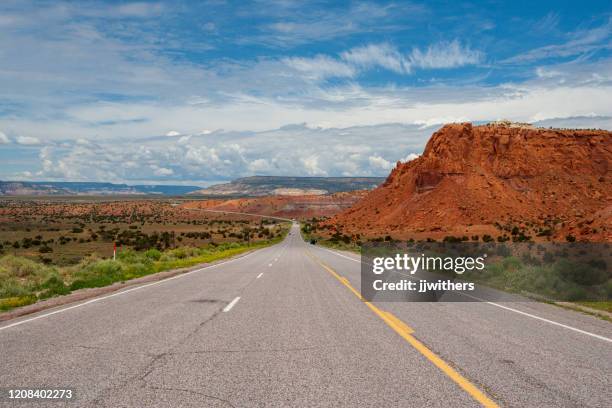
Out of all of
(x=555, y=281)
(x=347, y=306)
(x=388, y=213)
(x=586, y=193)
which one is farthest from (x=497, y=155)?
(x=347, y=306)

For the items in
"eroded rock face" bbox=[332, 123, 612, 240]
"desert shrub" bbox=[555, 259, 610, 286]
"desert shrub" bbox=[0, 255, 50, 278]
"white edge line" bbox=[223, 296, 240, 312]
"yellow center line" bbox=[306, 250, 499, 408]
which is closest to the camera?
"yellow center line" bbox=[306, 250, 499, 408]

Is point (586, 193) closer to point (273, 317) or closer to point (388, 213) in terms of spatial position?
point (388, 213)

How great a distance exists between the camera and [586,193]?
7756 cm

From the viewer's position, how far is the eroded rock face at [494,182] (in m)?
71.1

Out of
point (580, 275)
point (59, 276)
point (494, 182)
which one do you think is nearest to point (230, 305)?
point (580, 275)

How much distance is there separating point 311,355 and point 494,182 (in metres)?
76.2

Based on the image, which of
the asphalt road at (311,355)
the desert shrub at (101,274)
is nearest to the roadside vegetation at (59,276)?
the desert shrub at (101,274)

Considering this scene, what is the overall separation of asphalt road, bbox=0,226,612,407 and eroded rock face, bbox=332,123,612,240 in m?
57.2

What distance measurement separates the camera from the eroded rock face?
233 feet

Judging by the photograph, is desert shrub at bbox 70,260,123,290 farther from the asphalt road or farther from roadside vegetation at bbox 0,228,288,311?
the asphalt road

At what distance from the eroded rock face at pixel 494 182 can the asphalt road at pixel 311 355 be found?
57.2 m

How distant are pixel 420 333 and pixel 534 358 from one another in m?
1.94

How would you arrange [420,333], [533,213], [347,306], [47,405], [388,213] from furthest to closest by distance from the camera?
1. [388,213]
2. [533,213]
3. [347,306]
4. [420,333]
5. [47,405]

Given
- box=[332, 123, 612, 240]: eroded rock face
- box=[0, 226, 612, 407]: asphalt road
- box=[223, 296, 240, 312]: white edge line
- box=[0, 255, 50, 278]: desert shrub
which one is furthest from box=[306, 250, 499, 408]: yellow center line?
box=[332, 123, 612, 240]: eroded rock face
